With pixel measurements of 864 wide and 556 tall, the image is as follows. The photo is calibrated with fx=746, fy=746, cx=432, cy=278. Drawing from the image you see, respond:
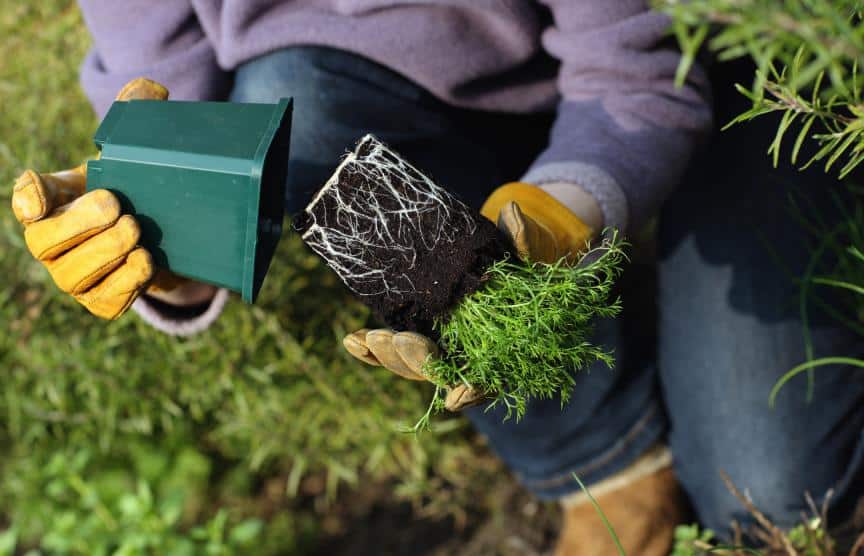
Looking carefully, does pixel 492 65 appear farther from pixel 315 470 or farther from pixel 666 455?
pixel 315 470

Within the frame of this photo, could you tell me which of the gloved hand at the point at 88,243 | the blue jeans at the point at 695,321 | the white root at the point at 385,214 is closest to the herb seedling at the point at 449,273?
the white root at the point at 385,214

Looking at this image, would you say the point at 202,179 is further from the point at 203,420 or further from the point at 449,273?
the point at 203,420

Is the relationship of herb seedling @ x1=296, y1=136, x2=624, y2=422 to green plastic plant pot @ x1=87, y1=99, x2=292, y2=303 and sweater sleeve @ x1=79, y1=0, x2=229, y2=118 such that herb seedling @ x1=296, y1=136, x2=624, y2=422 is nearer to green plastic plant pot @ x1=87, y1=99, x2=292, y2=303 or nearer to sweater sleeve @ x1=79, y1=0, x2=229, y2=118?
green plastic plant pot @ x1=87, y1=99, x2=292, y2=303

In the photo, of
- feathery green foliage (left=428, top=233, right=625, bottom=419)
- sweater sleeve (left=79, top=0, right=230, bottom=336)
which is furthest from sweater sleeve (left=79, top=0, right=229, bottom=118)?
feathery green foliage (left=428, top=233, right=625, bottom=419)

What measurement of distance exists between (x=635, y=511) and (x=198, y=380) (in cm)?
103

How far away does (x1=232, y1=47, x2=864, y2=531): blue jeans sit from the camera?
1293 millimetres

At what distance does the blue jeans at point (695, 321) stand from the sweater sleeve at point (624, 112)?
0.24 meters

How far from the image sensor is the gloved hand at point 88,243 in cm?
95

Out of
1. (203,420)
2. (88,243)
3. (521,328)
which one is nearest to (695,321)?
(521,328)

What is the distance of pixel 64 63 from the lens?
2.17 meters

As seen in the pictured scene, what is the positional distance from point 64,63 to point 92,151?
17.3 inches

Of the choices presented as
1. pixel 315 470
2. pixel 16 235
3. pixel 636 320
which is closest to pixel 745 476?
pixel 636 320

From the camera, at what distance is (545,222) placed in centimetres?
102

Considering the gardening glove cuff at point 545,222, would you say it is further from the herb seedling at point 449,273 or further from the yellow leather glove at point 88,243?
the yellow leather glove at point 88,243
